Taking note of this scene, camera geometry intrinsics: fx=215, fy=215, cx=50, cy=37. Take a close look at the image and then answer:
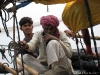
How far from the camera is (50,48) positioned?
1.55 metres

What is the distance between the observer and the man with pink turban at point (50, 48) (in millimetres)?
1533

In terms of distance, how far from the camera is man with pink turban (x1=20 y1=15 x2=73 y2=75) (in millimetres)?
1533

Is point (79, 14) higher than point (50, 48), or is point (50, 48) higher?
point (79, 14)

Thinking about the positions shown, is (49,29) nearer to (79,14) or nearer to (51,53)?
(51,53)

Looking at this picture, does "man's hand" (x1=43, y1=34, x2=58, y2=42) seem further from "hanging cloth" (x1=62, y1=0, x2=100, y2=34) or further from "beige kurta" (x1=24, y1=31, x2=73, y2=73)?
"hanging cloth" (x1=62, y1=0, x2=100, y2=34)

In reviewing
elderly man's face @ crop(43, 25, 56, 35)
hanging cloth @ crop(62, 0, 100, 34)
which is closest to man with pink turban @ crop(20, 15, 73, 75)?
elderly man's face @ crop(43, 25, 56, 35)

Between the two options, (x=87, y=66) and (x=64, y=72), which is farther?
(x=87, y=66)

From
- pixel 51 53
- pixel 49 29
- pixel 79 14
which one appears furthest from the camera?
pixel 49 29

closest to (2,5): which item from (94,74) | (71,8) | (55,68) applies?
(71,8)

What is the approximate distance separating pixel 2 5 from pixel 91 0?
45 centimetres

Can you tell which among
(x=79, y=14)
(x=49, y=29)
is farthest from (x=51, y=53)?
(x=79, y=14)

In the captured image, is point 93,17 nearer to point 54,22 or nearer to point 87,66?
point 54,22

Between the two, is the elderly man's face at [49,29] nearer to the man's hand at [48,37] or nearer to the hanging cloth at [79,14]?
the man's hand at [48,37]

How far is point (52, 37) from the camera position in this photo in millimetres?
1581
